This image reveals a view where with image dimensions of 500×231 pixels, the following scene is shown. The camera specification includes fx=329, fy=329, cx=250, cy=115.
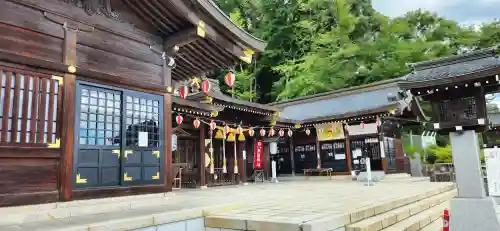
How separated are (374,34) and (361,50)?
2.75 metres

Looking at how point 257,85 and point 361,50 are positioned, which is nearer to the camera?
point 361,50

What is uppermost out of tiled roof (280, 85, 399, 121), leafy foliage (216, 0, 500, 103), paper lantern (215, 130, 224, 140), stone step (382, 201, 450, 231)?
leafy foliage (216, 0, 500, 103)

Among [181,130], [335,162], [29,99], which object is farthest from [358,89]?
[29,99]

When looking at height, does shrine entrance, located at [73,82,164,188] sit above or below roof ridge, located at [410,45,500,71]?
below

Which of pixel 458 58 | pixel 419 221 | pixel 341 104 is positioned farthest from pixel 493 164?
pixel 341 104

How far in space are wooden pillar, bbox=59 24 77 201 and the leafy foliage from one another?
21.6 m

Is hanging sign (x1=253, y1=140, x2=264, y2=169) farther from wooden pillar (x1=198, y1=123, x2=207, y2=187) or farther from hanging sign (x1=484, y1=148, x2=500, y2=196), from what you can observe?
hanging sign (x1=484, y1=148, x2=500, y2=196)

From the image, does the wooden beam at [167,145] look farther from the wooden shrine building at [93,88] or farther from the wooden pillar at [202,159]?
the wooden pillar at [202,159]

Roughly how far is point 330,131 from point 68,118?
14967 mm

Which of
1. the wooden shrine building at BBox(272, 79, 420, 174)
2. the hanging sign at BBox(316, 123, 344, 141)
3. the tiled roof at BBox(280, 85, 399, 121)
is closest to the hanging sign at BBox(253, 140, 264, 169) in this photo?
the wooden shrine building at BBox(272, 79, 420, 174)

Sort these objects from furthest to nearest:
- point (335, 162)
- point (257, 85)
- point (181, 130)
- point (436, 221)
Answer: point (257, 85), point (335, 162), point (181, 130), point (436, 221)

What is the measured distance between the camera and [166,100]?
258 inches

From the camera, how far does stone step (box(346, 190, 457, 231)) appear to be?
15.8 ft

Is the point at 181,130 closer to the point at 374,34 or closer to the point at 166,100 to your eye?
the point at 166,100
